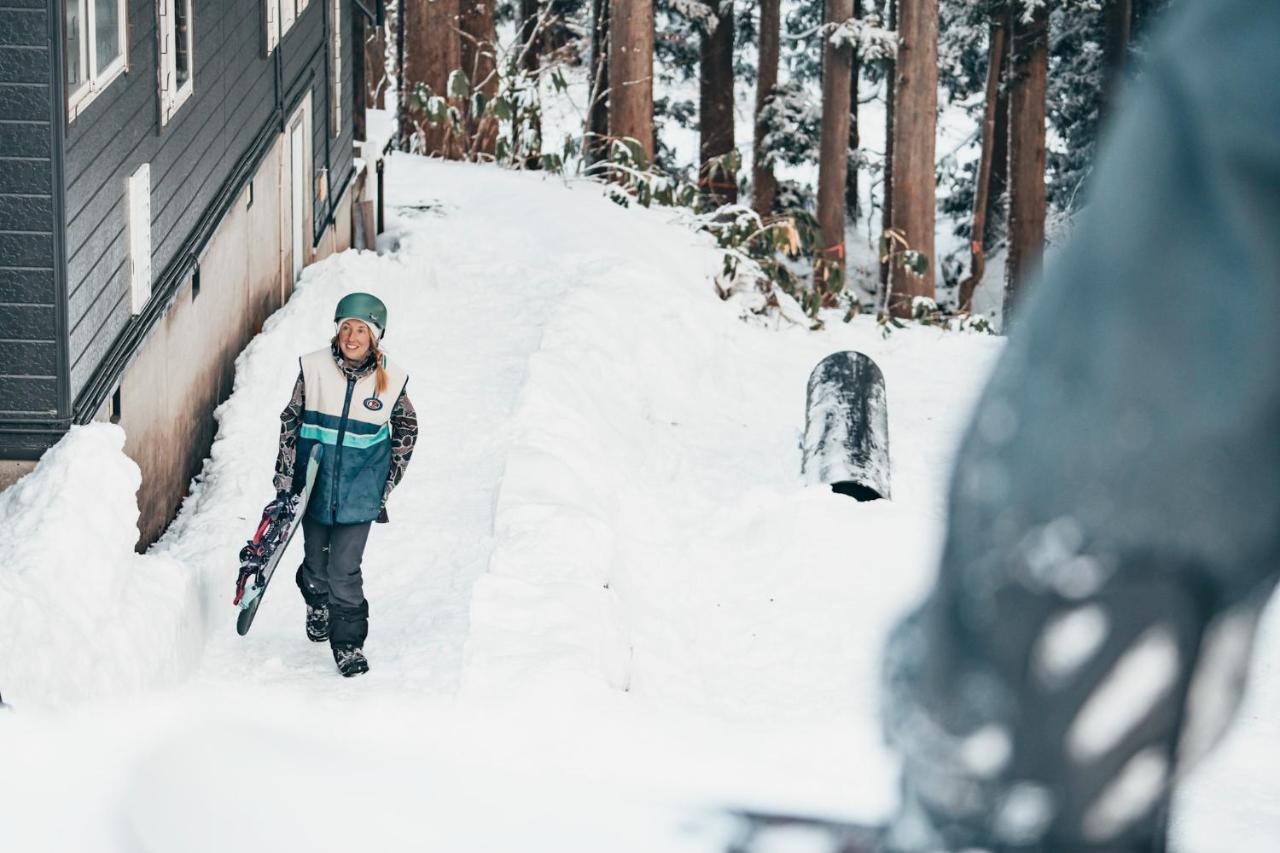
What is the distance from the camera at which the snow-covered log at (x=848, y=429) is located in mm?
12148

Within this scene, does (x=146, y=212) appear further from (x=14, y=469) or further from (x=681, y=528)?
(x=681, y=528)

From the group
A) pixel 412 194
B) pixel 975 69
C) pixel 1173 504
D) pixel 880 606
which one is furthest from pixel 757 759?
pixel 975 69

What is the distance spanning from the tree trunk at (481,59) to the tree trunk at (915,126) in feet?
18.6

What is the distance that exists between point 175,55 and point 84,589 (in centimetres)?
484

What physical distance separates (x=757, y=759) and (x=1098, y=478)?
3.58ft

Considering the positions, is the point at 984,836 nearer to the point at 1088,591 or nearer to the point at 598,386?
the point at 1088,591

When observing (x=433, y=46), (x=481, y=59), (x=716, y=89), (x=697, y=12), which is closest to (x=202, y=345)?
(x=433, y=46)

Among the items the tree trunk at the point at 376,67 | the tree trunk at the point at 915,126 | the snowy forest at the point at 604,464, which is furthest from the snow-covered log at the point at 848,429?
the tree trunk at the point at 376,67

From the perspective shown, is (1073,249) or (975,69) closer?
(1073,249)

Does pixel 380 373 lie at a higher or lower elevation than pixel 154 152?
lower

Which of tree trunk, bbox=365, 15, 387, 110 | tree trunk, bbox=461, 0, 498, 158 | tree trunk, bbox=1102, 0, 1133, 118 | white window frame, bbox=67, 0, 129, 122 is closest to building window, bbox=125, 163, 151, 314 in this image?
white window frame, bbox=67, 0, 129, 122

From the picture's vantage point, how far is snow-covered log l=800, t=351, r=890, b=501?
1215cm

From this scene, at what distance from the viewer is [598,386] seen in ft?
45.9

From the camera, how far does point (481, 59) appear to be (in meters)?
28.2
